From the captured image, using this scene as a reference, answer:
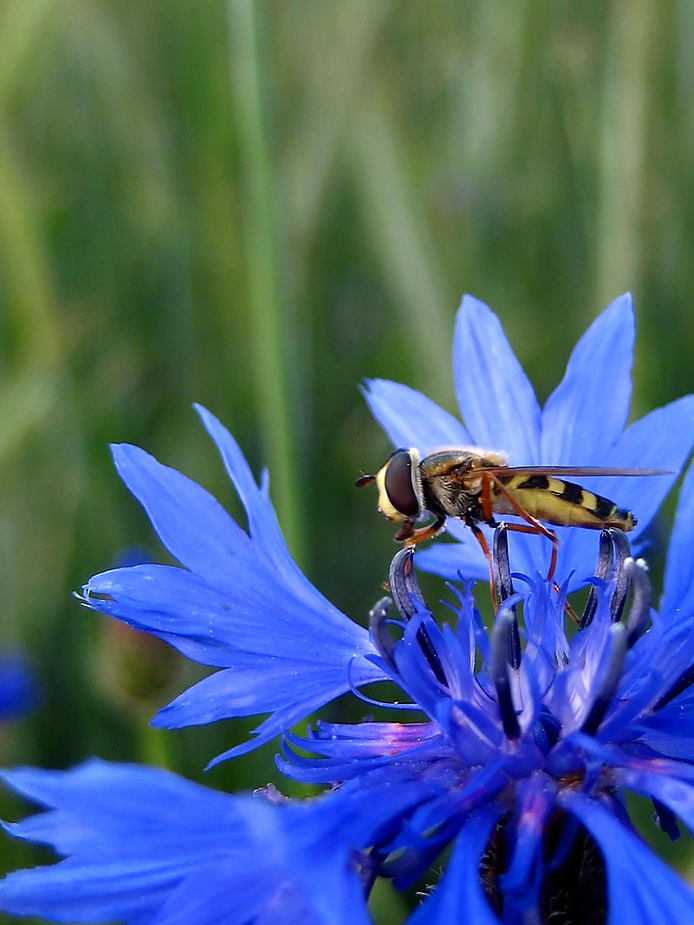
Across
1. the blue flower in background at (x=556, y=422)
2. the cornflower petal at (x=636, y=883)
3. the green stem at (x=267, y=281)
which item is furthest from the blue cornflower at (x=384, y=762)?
the green stem at (x=267, y=281)

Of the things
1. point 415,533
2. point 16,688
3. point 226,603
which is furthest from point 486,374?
point 16,688

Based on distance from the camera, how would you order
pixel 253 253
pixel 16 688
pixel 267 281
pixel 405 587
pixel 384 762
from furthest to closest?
1. pixel 16 688
2. pixel 253 253
3. pixel 267 281
4. pixel 405 587
5. pixel 384 762

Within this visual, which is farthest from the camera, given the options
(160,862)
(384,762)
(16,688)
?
(16,688)

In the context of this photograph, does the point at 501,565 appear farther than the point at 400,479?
No

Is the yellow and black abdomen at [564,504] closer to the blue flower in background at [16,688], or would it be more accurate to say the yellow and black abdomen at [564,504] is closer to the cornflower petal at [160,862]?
the cornflower petal at [160,862]

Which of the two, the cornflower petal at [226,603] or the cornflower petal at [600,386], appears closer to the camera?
the cornflower petal at [226,603]

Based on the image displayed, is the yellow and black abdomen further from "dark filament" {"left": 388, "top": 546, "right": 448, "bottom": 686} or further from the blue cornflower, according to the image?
"dark filament" {"left": 388, "top": 546, "right": 448, "bottom": 686}

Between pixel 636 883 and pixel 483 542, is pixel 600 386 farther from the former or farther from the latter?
pixel 636 883

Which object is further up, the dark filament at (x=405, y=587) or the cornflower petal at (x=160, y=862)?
the dark filament at (x=405, y=587)
